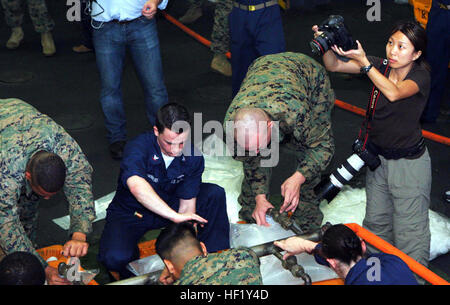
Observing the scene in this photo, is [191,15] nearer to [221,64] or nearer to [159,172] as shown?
[221,64]

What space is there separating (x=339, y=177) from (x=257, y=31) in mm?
1659

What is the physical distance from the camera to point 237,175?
168 inches

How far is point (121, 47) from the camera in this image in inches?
168

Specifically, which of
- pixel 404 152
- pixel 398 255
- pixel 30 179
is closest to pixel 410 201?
pixel 404 152

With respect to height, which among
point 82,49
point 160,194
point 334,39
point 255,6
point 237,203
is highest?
point 334,39


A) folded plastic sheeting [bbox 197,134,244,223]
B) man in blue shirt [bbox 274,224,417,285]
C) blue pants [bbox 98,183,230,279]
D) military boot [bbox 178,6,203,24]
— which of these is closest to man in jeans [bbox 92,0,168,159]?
folded plastic sheeting [bbox 197,134,244,223]

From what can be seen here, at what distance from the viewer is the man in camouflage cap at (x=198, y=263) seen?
226 centimetres

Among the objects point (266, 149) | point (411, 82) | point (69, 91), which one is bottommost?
point (69, 91)

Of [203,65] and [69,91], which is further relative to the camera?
[203,65]

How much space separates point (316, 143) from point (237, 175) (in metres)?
1.08
